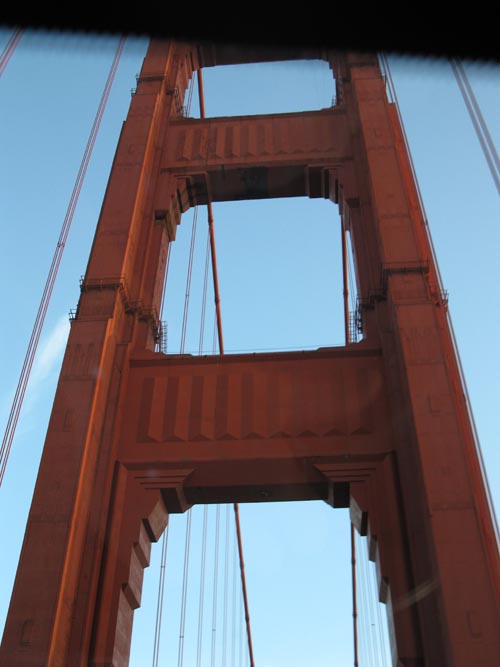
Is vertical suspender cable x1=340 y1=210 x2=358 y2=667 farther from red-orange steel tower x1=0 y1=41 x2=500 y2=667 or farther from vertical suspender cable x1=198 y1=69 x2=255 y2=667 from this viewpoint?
vertical suspender cable x1=198 y1=69 x2=255 y2=667

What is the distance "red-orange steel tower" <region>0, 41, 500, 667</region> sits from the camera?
8242 millimetres

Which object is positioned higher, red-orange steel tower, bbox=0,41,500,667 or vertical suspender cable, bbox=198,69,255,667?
vertical suspender cable, bbox=198,69,255,667

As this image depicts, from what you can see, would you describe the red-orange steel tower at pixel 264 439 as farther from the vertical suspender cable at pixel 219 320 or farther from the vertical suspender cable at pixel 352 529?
the vertical suspender cable at pixel 219 320

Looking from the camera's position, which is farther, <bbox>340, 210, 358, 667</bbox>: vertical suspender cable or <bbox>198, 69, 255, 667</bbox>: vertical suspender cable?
<bbox>198, 69, 255, 667</bbox>: vertical suspender cable

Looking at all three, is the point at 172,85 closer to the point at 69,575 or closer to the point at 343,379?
the point at 343,379

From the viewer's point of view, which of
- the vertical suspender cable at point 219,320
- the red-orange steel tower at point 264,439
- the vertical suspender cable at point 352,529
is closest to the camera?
the red-orange steel tower at point 264,439

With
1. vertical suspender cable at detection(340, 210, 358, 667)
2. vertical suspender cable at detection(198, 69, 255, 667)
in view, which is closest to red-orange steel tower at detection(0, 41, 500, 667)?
vertical suspender cable at detection(340, 210, 358, 667)

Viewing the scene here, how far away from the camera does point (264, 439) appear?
10492 millimetres

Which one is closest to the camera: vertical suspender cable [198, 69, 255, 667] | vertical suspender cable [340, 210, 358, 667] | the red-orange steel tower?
the red-orange steel tower

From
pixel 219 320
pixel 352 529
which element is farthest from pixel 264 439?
pixel 352 529

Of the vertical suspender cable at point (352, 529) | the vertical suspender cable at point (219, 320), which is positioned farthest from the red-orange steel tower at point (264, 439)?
the vertical suspender cable at point (219, 320)

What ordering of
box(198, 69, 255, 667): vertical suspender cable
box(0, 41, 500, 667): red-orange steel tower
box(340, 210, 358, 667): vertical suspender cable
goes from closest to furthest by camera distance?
box(0, 41, 500, 667): red-orange steel tower
box(340, 210, 358, 667): vertical suspender cable
box(198, 69, 255, 667): vertical suspender cable

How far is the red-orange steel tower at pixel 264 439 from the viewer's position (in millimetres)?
8242

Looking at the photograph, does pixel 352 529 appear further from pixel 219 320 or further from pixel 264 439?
pixel 264 439
